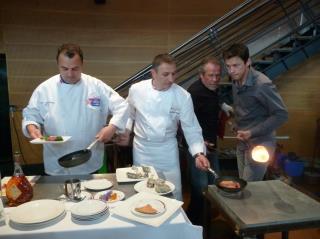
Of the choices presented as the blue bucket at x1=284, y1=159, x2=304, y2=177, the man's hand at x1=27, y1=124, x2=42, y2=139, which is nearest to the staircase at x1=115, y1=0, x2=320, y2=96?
the blue bucket at x1=284, y1=159, x2=304, y2=177

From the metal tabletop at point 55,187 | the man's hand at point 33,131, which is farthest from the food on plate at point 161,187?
the man's hand at point 33,131

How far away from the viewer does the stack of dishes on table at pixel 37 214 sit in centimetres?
108

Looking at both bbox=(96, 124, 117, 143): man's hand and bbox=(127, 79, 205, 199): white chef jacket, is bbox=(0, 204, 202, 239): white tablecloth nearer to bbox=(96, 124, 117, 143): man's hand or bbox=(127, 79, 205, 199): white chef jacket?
bbox=(96, 124, 117, 143): man's hand

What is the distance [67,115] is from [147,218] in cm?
101

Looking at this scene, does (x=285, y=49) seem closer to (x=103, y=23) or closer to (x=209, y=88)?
(x=209, y=88)

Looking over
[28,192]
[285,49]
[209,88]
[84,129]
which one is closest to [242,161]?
[209,88]

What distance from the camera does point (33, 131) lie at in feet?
5.49

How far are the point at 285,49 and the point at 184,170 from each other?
82.9 inches

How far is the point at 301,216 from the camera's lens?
1.31 metres

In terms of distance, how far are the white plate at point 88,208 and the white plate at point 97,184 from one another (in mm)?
205

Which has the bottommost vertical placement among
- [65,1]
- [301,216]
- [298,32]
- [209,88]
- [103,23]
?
[301,216]

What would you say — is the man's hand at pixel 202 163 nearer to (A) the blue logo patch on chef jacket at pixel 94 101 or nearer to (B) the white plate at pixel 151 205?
(B) the white plate at pixel 151 205

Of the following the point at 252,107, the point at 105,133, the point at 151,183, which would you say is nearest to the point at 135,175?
the point at 151,183

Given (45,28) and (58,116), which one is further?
(45,28)
